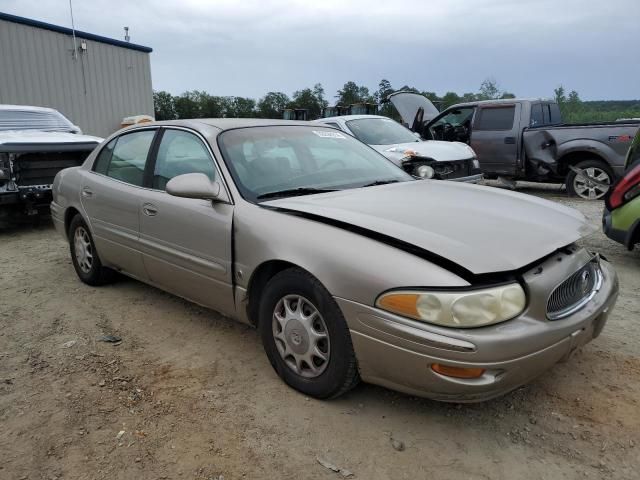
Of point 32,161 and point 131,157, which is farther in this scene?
point 32,161

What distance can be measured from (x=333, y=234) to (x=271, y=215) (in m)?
0.47

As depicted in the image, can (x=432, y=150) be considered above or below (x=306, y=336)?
above

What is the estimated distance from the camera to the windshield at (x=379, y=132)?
8.36 metres

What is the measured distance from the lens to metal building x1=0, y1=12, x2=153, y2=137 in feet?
46.7

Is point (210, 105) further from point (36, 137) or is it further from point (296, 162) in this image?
point (296, 162)

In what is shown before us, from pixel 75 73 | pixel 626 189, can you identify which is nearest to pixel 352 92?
pixel 75 73

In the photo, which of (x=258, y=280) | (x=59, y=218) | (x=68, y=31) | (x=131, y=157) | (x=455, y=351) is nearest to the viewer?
(x=455, y=351)

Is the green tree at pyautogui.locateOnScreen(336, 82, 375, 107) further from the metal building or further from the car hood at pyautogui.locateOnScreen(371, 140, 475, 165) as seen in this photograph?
the car hood at pyautogui.locateOnScreen(371, 140, 475, 165)

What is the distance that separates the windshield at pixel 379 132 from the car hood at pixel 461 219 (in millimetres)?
5056

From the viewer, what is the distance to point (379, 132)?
28.1 ft

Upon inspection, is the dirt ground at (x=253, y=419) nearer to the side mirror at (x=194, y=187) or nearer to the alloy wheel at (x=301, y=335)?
the alloy wheel at (x=301, y=335)

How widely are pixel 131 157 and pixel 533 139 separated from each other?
7.35 m

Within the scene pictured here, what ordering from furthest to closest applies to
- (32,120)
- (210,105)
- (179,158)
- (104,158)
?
1. (210,105)
2. (32,120)
3. (104,158)
4. (179,158)

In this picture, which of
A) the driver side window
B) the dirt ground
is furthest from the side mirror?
the driver side window
